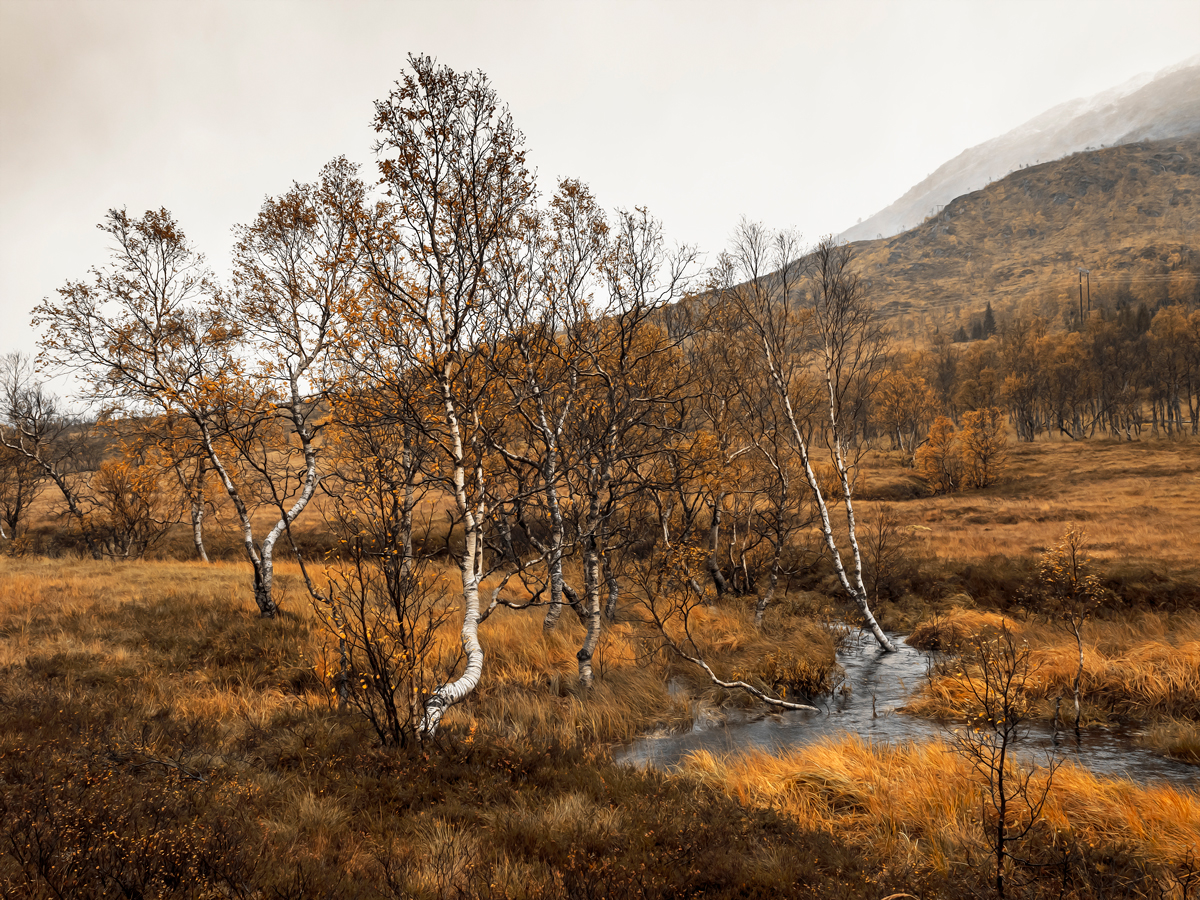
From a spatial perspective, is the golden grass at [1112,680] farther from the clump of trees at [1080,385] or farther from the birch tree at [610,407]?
the clump of trees at [1080,385]

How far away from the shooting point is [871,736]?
8547 millimetres

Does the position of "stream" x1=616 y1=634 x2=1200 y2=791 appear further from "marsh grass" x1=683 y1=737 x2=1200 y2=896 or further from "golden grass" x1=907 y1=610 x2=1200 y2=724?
"marsh grass" x1=683 y1=737 x2=1200 y2=896

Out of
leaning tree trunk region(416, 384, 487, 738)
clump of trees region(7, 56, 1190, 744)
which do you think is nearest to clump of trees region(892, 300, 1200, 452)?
clump of trees region(7, 56, 1190, 744)

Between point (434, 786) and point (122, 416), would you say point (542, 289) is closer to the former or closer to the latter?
point (434, 786)

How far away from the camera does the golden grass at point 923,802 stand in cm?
476

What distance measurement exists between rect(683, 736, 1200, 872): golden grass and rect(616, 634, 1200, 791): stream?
3.58ft

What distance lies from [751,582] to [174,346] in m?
18.4

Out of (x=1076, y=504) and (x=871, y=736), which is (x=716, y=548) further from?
(x=1076, y=504)

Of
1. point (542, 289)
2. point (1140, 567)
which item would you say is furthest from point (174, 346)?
point (1140, 567)

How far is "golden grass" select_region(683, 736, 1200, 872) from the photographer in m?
4.76

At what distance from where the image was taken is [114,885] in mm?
3229

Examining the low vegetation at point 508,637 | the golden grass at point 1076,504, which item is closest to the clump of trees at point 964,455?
the golden grass at point 1076,504

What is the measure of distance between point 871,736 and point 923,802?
312 cm

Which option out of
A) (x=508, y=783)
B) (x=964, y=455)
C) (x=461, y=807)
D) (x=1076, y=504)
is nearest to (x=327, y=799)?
(x=461, y=807)
